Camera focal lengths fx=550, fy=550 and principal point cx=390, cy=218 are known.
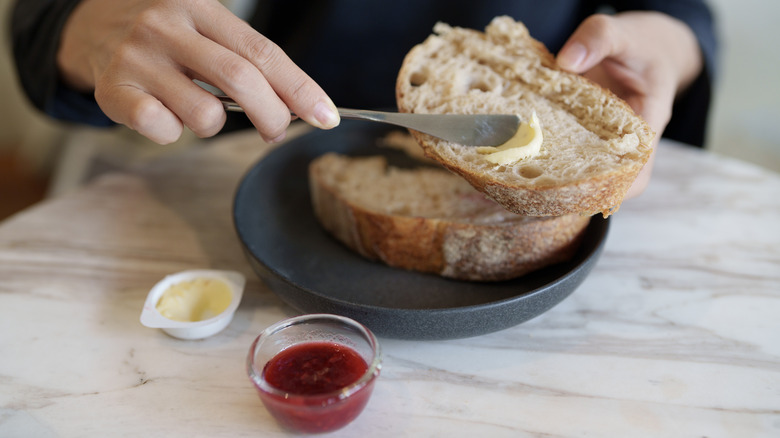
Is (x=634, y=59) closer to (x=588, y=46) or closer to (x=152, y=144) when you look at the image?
(x=588, y=46)

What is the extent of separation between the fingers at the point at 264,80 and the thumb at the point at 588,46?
29.6 inches

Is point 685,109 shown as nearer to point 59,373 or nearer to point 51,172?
point 59,373

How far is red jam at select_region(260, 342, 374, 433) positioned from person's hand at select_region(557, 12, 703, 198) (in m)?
1.00

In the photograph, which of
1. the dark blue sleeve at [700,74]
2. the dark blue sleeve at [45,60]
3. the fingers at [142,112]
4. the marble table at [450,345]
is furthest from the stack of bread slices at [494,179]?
the dark blue sleeve at [45,60]

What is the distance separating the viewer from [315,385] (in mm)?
1177

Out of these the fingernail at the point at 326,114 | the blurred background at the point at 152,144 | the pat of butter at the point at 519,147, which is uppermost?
the fingernail at the point at 326,114

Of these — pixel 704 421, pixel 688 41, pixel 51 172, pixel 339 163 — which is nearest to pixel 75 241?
pixel 339 163

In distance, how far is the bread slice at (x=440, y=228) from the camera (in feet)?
5.17

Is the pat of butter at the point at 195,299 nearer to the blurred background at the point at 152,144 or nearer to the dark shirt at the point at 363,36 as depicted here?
the dark shirt at the point at 363,36

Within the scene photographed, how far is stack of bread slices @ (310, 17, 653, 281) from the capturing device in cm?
138

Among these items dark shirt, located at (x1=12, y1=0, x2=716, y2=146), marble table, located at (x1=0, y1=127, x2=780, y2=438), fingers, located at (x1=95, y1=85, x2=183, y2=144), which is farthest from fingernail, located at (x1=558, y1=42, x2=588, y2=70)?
fingers, located at (x1=95, y1=85, x2=183, y2=144)

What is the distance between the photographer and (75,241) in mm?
1896

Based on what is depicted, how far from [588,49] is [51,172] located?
4640mm

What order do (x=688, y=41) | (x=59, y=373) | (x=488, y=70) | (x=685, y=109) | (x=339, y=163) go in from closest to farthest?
1. (x=59, y=373)
2. (x=488, y=70)
3. (x=339, y=163)
4. (x=688, y=41)
5. (x=685, y=109)
